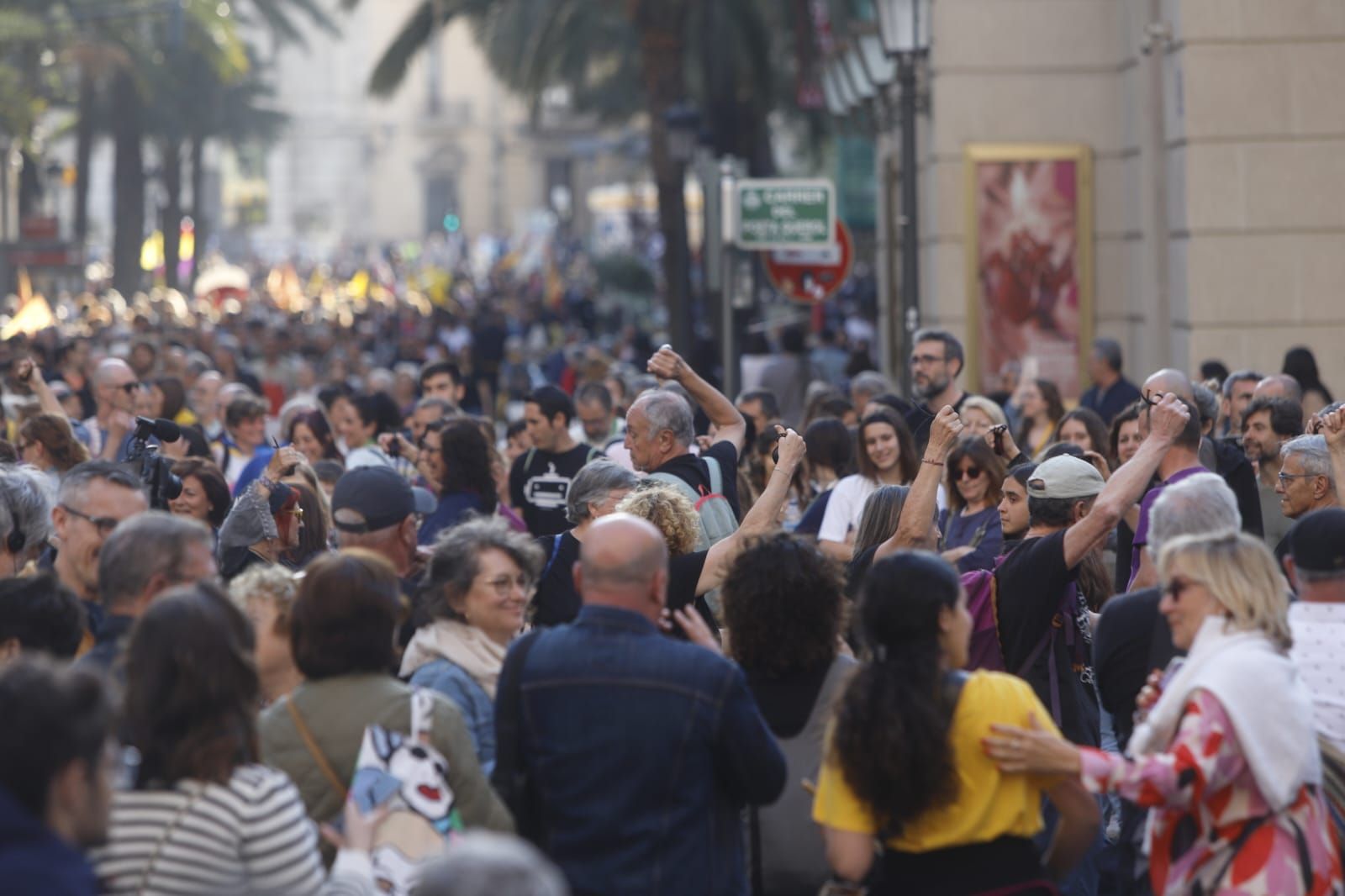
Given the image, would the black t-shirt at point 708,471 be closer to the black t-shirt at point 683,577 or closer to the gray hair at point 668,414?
the gray hair at point 668,414

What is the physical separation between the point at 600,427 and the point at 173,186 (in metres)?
38.7

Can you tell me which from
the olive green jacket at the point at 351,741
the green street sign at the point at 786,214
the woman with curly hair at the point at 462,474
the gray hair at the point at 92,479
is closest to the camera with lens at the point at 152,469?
the woman with curly hair at the point at 462,474

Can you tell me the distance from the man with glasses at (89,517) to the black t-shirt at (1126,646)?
2744 millimetres

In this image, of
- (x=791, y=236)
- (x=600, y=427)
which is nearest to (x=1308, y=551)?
(x=600, y=427)

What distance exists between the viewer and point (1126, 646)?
5.95 m

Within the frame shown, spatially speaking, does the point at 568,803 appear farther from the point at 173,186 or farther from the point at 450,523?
the point at 173,186

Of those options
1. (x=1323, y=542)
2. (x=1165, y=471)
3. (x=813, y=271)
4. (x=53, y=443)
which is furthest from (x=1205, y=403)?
(x=813, y=271)

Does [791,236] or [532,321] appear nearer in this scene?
[791,236]

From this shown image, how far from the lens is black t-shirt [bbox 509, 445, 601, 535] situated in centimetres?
1031

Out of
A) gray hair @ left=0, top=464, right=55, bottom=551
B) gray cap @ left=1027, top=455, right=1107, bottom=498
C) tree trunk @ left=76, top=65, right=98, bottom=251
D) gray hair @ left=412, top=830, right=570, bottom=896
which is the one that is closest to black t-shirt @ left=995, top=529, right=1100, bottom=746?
gray cap @ left=1027, top=455, right=1107, bottom=498

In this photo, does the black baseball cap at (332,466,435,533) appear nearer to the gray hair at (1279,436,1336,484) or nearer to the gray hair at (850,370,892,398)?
the gray hair at (1279,436,1336,484)

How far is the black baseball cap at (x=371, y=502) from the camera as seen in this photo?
618 cm

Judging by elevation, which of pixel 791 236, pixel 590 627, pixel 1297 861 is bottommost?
pixel 1297 861

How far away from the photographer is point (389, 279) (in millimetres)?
53562
